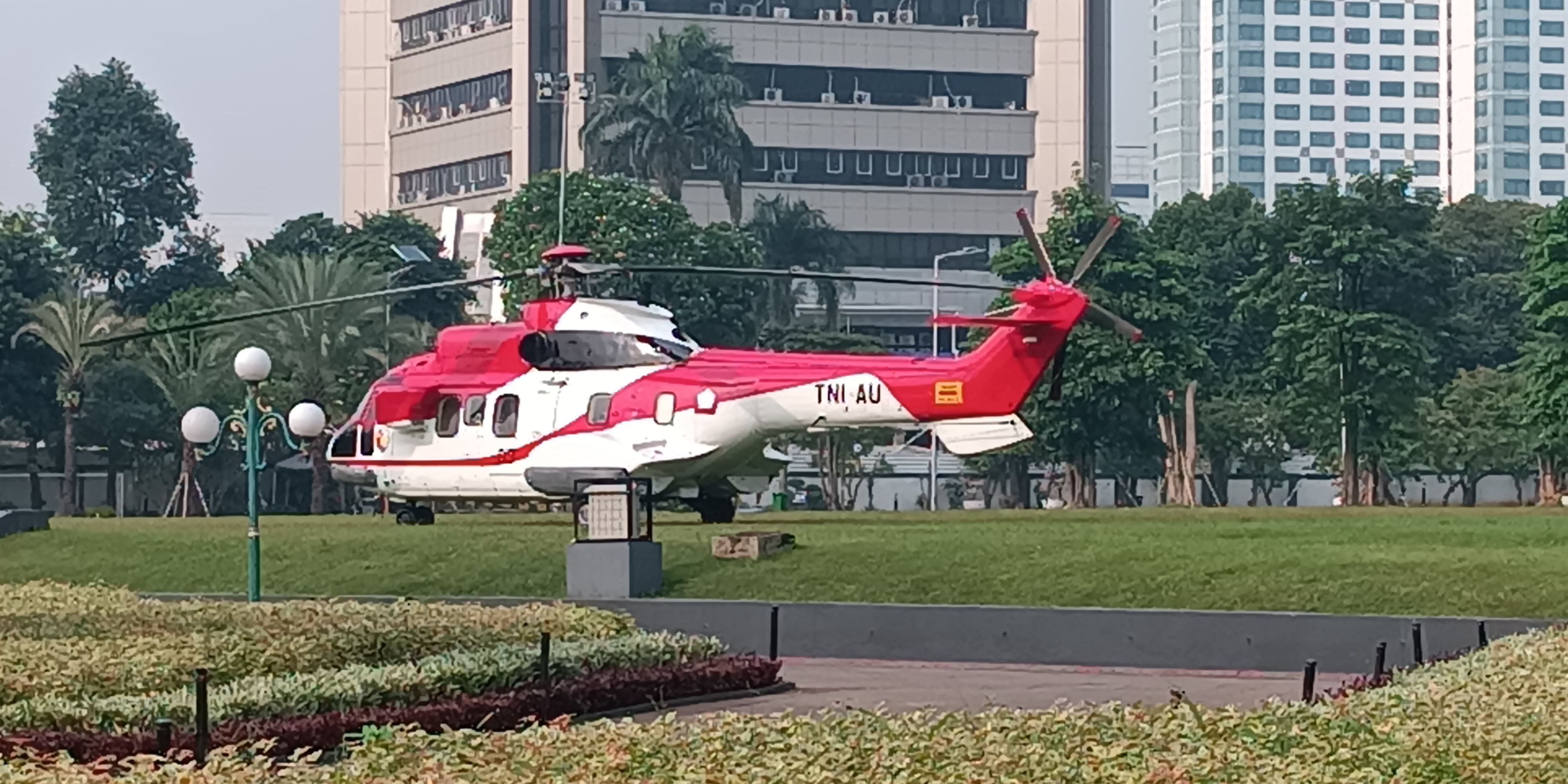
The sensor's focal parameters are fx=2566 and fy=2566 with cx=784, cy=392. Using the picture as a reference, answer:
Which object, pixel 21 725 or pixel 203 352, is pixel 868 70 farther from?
pixel 21 725

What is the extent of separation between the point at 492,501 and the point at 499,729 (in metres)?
23.5

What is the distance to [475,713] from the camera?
21.8 meters

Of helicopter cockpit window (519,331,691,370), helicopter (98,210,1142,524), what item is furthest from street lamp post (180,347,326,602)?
helicopter cockpit window (519,331,691,370)

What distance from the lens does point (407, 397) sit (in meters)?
45.2

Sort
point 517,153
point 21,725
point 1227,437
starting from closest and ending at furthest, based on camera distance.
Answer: point 21,725
point 1227,437
point 517,153

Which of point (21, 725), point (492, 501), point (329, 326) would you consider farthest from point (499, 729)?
point (329, 326)

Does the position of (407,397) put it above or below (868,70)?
below

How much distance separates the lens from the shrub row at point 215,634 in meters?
20.3

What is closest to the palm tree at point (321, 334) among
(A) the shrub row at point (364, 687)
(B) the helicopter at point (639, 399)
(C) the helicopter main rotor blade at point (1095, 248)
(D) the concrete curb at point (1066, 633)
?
(B) the helicopter at point (639, 399)

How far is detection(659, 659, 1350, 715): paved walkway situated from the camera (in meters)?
25.2

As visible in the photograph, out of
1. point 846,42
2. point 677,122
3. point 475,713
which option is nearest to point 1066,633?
point 475,713

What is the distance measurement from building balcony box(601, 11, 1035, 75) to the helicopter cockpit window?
88441 mm

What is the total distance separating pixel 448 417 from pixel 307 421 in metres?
11.2

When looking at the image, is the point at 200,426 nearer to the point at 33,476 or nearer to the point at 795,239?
the point at 33,476
